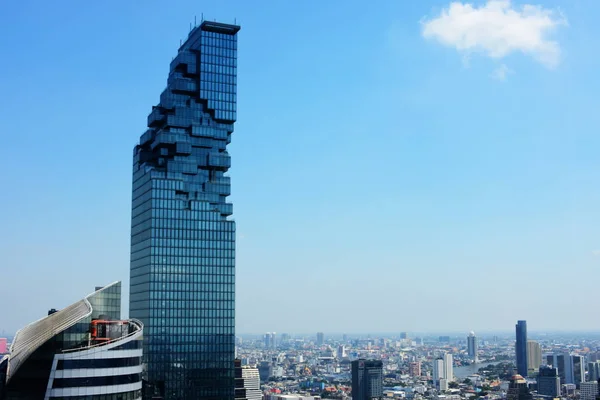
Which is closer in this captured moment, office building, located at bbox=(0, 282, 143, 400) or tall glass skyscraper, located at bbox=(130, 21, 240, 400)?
office building, located at bbox=(0, 282, 143, 400)

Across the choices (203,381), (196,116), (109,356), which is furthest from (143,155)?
(109,356)

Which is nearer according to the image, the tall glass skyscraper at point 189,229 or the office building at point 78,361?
the office building at point 78,361

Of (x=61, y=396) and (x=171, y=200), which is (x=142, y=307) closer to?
(x=171, y=200)

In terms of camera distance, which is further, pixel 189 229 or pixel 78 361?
pixel 189 229

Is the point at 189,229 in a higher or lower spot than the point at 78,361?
higher
